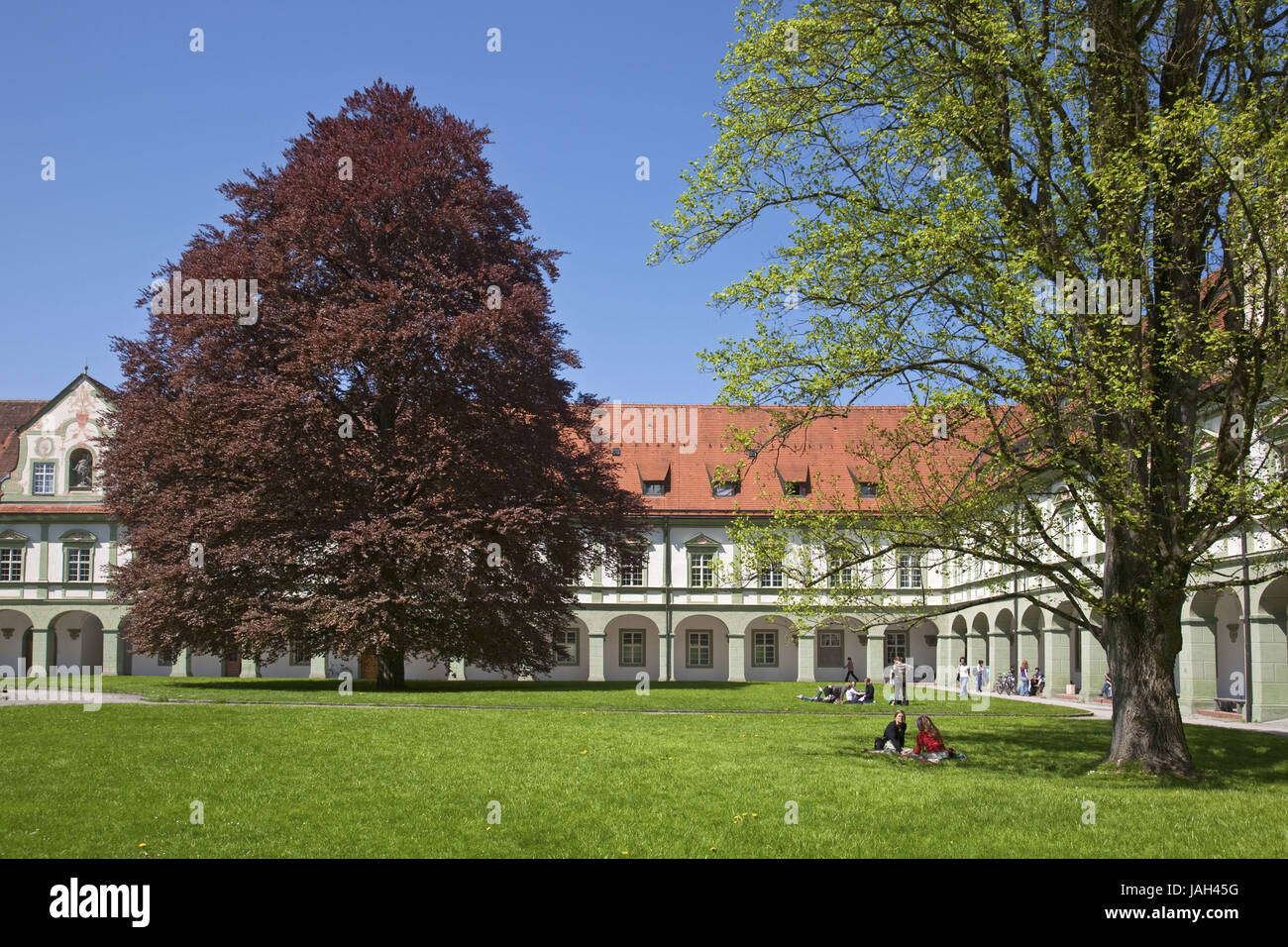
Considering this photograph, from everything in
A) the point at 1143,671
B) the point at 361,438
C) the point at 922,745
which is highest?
the point at 361,438

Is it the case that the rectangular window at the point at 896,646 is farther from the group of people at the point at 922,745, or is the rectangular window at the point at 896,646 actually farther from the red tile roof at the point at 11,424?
the red tile roof at the point at 11,424

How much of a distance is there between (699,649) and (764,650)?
2.59 meters

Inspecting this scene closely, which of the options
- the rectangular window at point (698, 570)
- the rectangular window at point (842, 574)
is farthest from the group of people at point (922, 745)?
the rectangular window at point (698, 570)

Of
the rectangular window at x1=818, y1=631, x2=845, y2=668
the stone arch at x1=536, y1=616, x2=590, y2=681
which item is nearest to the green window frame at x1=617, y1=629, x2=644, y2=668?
the stone arch at x1=536, y1=616, x2=590, y2=681

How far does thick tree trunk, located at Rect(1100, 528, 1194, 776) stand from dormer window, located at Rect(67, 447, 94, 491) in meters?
42.7

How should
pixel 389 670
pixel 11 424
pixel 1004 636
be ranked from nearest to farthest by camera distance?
pixel 389 670 < pixel 1004 636 < pixel 11 424

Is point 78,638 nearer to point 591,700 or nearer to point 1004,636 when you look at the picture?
point 591,700

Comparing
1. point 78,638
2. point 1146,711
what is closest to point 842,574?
point 1146,711

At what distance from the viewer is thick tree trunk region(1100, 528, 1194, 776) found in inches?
584

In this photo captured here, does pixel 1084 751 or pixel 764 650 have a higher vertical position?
pixel 1084 751

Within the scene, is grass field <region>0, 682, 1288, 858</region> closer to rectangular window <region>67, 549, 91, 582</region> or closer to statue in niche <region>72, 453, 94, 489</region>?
rectangular window <region>67, 549, 91, 582</region>

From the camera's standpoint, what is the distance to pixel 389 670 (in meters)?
30.4

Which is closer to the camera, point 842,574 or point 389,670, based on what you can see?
point 842,574

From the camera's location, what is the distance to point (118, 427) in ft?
111
